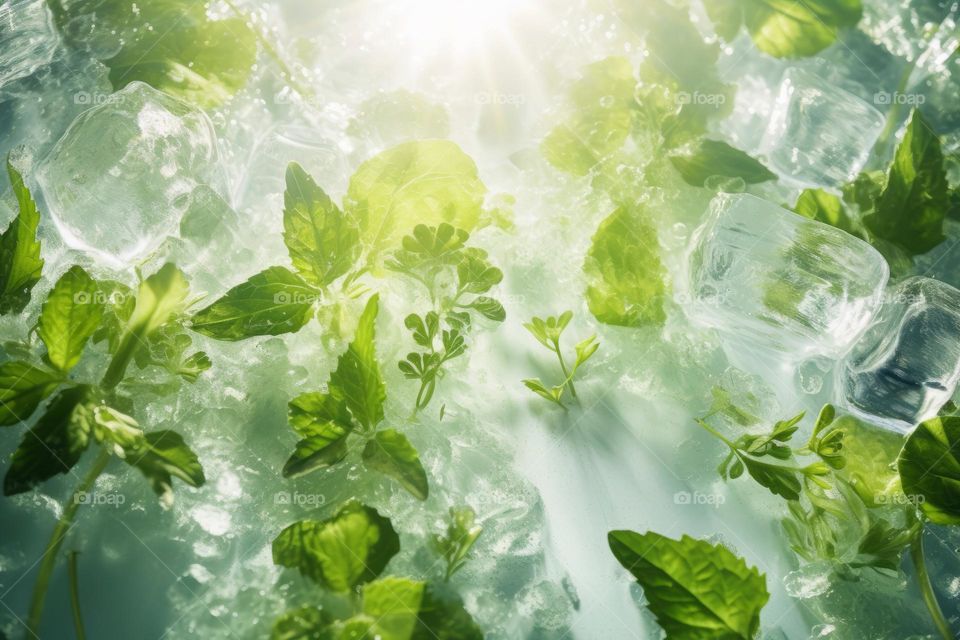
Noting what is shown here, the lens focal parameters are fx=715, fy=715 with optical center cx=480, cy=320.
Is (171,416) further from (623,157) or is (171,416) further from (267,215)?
(623,157)

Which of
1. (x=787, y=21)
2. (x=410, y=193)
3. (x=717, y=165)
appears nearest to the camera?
(x=410, y=193)

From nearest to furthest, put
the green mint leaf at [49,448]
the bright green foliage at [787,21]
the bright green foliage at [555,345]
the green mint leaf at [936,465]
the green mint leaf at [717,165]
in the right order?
the green mint leaf at [49,448] < the green mint leaf at [936,465] < the bright green foliage at [555,345] < the green mint leaf at [717,165] < the bright green foliage at [787,21]

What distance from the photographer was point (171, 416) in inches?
37.1

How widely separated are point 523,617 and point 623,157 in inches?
28.4

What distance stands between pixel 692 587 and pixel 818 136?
0.82m

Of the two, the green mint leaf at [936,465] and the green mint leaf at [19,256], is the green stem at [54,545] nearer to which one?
the green mint leaf at [19,256]

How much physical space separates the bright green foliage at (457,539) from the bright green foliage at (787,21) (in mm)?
973

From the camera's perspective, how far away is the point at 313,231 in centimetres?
93

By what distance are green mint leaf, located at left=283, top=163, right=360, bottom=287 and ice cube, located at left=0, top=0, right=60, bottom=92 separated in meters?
0.62

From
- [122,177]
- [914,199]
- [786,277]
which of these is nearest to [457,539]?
[786,277]

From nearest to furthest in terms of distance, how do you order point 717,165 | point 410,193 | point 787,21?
point 410,193 → point 717,165 → point 787,21

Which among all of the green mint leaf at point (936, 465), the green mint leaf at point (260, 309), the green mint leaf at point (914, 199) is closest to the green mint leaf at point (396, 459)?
the green mint leaf at point (260, 309)

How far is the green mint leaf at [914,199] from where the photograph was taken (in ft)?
3.63

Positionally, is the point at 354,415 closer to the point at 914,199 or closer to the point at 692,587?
the point at 692,587
